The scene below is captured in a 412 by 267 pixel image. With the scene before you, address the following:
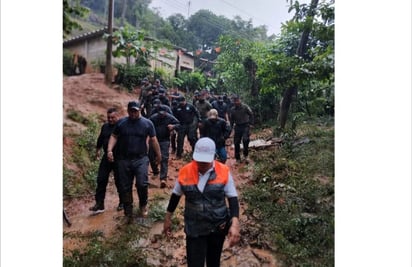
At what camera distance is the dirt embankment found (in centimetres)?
279

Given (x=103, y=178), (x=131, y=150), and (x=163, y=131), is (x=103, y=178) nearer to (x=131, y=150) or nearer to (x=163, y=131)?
(x=131, y=150)

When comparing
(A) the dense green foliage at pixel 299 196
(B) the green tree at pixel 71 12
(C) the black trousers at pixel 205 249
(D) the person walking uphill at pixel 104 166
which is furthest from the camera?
(B) the green tree at pixel 71 12

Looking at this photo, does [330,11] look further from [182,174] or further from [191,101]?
[182,174]

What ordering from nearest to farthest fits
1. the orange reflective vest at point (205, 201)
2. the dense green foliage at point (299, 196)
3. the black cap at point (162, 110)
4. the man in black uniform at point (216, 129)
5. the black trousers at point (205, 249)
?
1. the orange reflective vest at point (205, 201)
2. the black trousers at point (205, 249)
3. the dense green foliage at point (299, 196)
4. the man in black uniform at point (216, 129)
5. the black cap at point (162, 110)

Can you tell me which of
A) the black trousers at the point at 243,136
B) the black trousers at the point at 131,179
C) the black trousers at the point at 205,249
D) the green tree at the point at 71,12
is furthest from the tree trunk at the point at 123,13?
the black trousers at the point at 205,249

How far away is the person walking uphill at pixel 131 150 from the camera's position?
308cm

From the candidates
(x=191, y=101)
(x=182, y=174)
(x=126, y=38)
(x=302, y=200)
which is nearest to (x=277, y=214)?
(x=302, y=200)

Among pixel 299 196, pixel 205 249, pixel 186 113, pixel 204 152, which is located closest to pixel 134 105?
pixel 186 113

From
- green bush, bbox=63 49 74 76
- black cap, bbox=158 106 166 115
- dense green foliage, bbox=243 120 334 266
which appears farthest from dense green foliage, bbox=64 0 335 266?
green bush, bbox=63 49 74 76

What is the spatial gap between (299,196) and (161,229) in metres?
1.01

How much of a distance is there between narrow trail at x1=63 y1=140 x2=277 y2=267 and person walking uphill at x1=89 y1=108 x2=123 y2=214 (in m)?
0.04

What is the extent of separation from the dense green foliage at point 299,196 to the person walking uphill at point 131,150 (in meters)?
0.80

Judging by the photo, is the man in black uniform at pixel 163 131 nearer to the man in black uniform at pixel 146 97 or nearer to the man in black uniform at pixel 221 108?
the man in black uniform at pixel 146 97

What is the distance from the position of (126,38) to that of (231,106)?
3.37 ft
